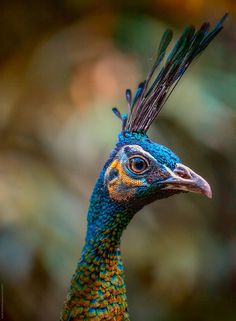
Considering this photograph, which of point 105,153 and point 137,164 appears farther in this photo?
point 105,153

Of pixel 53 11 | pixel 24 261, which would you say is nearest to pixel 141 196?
pixel 24 261

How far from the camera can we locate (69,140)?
321 cm

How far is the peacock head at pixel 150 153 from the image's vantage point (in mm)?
1593

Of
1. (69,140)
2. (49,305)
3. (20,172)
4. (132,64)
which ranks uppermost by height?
(132,64)

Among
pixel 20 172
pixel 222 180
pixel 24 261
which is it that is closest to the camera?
pixel 24 261

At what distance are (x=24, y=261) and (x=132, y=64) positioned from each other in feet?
3.75

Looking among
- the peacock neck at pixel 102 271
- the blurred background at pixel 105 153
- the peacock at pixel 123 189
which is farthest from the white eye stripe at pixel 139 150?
the blurred background at pixel 105 153

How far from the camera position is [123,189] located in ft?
5.32

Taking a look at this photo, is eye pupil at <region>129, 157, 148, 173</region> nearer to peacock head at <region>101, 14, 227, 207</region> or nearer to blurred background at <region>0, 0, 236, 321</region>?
peacock head at <region>101, 14, 227, 207</region>

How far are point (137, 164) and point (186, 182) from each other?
134mm

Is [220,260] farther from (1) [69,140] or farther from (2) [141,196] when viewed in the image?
(2) [141,196]

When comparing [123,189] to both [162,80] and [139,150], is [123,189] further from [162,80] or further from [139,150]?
[162,80]

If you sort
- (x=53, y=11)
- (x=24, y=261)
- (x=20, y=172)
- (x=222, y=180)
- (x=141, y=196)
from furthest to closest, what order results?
1. (x=53, y=11)
2. (x=222, y=180)
3. (x=20, y=172)
4. (x=24, y=261)
5. (x=141, y=196)

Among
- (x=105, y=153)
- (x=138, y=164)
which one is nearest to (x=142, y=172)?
(x=138, y=164)
